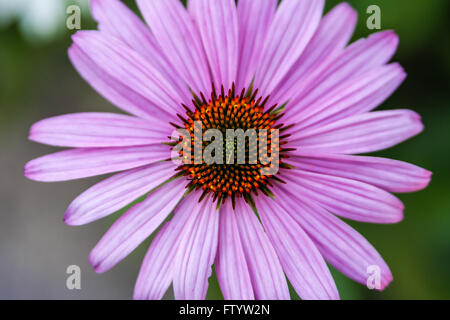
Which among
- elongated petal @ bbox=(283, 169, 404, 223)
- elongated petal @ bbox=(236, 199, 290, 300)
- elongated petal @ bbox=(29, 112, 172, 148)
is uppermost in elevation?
elongated petal @ bbox=(29, 112, 172, 148)

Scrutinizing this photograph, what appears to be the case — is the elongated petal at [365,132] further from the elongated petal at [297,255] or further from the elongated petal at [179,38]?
the elongated petal at [179,38]

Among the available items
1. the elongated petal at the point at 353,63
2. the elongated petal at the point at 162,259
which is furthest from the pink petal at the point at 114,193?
the elongated petal at the point at 353,63

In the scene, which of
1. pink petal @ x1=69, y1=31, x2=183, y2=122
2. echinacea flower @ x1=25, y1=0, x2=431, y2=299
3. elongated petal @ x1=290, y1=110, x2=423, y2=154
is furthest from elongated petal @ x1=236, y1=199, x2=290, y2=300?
pink petal @ x1=69, y1=31, x2=183, y2=122

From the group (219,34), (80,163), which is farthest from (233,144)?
(80,163)

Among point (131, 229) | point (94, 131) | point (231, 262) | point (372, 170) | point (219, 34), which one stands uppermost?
point (219, 34)

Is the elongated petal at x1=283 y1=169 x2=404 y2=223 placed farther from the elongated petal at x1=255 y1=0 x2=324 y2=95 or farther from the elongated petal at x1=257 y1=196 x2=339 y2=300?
the elongated petal at x1=255 y1=0 x2=324 y2=95

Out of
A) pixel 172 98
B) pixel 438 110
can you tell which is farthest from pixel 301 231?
pixel 438 110

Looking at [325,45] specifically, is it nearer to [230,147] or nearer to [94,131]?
[230,147]
